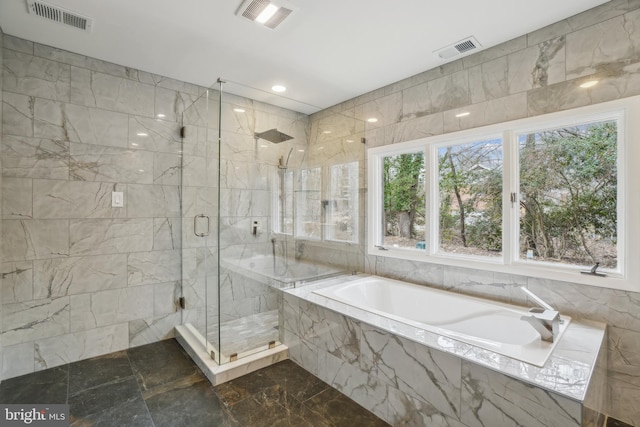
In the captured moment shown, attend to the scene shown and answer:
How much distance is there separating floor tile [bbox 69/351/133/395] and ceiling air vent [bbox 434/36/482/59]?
3.50m

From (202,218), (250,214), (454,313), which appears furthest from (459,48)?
(202,218)

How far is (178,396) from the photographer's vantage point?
2.02 metres

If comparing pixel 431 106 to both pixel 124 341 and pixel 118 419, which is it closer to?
pixel 118 419

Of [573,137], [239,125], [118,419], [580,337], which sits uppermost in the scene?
[239,125]

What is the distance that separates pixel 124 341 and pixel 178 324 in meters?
0.46

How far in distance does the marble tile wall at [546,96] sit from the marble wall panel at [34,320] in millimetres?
2842

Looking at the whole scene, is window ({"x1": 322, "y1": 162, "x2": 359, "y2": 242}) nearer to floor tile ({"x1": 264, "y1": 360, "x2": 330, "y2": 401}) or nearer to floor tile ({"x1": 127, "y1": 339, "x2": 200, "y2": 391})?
floor tile ({"x1": 264, "y1": 360, "x2": 330, "y2": 401})

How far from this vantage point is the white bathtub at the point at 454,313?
5.03ft

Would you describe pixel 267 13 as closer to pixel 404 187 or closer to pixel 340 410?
pixel 404 187

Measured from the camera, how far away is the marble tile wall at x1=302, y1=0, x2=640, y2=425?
5.86ft

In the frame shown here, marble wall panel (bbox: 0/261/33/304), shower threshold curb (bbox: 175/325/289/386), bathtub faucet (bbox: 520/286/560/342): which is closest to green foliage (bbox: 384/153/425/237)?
bathtub faucet (bbox: 520/286/560/342)

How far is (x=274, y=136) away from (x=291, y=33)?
115cm

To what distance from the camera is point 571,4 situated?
6.06ft

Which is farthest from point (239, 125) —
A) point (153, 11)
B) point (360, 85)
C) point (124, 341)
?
point (124, 341)
